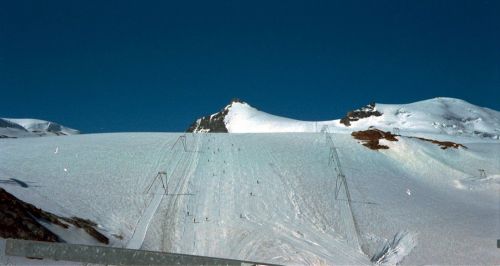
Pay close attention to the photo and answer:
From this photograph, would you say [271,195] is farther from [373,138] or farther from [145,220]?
[373,138]

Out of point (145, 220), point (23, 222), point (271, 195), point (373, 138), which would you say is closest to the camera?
point (23, 222)

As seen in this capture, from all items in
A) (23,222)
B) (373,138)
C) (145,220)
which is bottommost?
(145,220)

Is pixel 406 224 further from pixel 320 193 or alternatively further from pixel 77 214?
pixel 77 214

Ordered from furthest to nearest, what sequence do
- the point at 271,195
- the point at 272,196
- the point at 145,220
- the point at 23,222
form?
the point at 271,195 < the point at 272,196 < the point at 145,220 < the point at 23,222

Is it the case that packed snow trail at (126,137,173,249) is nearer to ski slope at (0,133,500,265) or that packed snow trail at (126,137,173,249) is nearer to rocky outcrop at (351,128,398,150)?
ski slope at (0,133,500,265)

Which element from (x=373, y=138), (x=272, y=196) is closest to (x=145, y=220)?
(x=272, y=196)

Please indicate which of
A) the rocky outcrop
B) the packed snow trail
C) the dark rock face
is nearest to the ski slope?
Result: the packed snow trail

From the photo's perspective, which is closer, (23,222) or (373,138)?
(23,222)

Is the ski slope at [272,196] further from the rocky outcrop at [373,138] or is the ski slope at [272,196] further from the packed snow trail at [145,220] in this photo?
the rocky outcrop at [373,138]

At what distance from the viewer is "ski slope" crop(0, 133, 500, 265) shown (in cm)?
1977

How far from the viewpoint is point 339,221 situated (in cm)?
2338

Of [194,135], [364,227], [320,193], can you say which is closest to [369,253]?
[364,227]

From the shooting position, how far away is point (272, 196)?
26.3 metres

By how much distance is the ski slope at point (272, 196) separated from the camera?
19.8m
